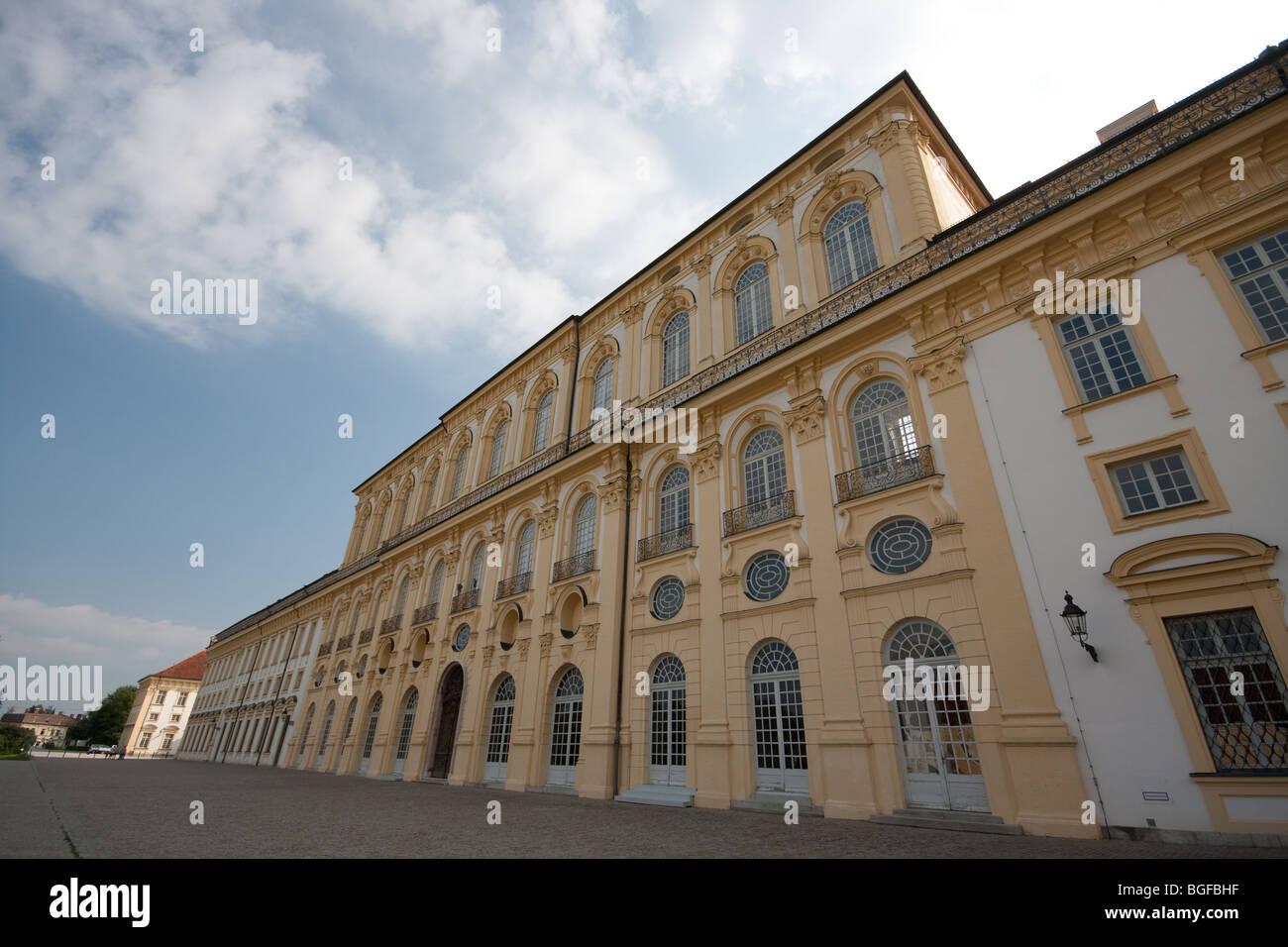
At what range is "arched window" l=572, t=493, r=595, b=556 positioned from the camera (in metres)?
17.8

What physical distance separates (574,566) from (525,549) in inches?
136

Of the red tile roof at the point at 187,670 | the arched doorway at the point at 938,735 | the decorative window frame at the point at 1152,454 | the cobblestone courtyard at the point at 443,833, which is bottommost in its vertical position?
the cobblestone courtyard at the point at 443,833

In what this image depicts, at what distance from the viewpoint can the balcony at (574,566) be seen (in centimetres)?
1714

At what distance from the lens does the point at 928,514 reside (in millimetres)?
10836

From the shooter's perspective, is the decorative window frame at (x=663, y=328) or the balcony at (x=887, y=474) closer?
the balcony at (x=887, y=474)

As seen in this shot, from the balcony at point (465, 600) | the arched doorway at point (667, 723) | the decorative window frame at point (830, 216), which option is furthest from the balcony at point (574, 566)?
the decorative window frame at point (830, 216)

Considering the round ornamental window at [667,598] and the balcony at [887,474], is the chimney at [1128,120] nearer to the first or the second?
the balcony at [887,474]

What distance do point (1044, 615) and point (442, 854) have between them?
28.8 feet

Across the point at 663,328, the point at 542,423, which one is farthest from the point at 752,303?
the point at 542,423

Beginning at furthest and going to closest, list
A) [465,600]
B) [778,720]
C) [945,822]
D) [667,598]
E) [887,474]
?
[465,600], [667,598], [778,720], [887,474], [945,822]

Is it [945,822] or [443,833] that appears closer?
[443,833]

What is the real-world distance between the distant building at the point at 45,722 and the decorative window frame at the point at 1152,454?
492 ft

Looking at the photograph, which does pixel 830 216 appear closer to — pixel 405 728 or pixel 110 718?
pixel 405 728
